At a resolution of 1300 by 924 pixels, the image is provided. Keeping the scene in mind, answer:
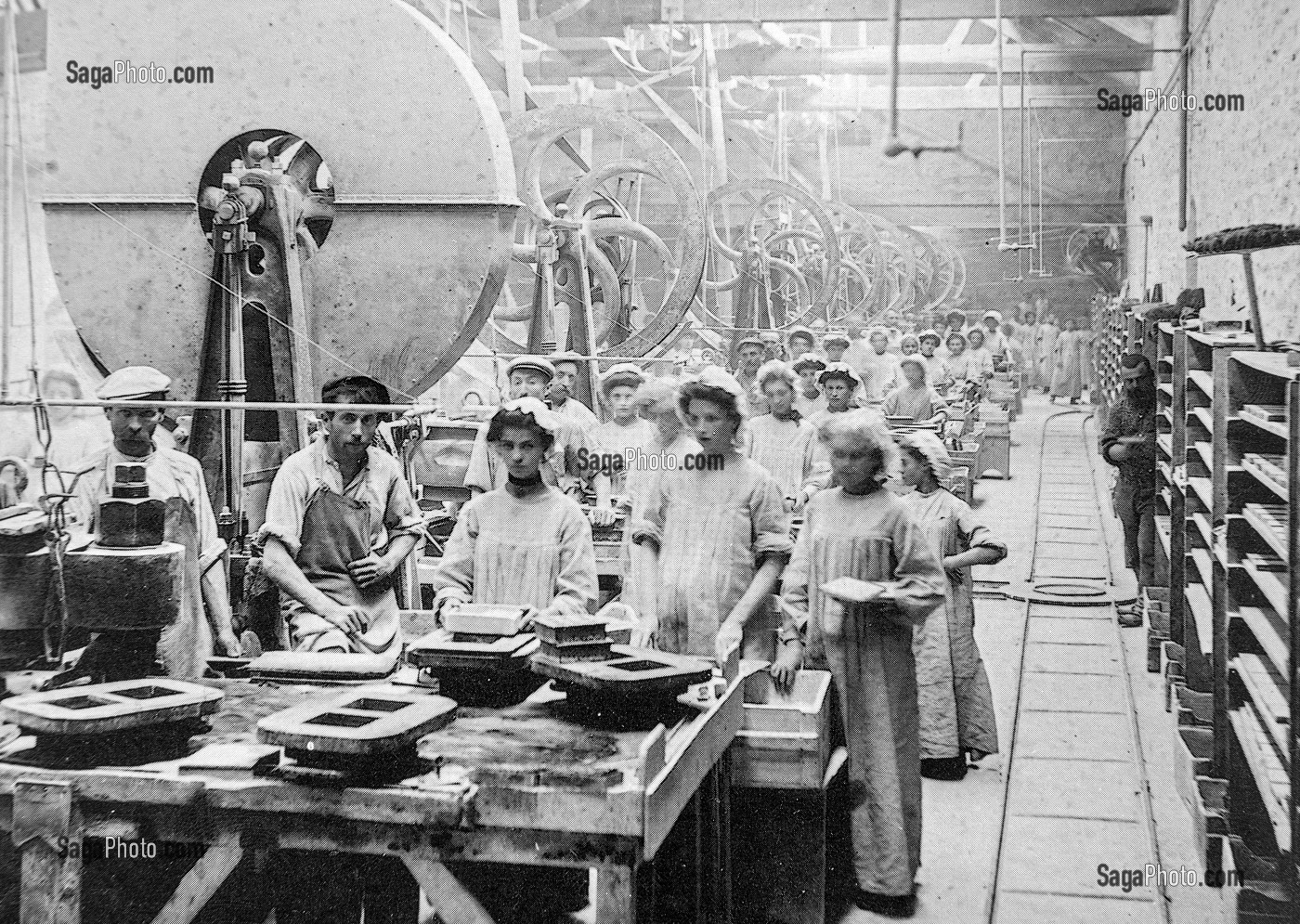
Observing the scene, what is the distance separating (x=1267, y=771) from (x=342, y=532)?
9.09ft

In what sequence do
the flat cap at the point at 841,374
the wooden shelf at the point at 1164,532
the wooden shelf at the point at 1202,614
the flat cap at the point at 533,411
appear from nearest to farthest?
the flat cap at the point at 533,411
the wooden shelf at the point at 1202,614
the wooden shelf at the point at 1164,532
the flat cap at the point at 841,374

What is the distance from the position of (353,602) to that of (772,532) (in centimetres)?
136

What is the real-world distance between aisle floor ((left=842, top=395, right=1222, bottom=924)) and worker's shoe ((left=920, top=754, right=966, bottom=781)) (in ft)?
0.26

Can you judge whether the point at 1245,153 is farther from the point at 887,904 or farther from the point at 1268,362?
the point at 887,904

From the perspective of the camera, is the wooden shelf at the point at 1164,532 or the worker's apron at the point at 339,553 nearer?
the worker's apron at the point at 339,553

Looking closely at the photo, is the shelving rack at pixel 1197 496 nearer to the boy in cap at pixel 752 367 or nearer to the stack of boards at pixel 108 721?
the stack of boards at pixel 108 721

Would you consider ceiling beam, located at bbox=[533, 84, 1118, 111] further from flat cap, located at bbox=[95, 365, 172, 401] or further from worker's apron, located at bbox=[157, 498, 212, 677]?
worker's apron, located at bbox=[157, 498, 212, 677]

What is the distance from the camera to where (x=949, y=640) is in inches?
199

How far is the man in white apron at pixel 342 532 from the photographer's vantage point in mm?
3984

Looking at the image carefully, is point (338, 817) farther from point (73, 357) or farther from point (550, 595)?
point (73, 357)

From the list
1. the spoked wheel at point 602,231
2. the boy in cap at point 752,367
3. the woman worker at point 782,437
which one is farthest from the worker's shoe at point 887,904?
the boy in cap at point 752,367

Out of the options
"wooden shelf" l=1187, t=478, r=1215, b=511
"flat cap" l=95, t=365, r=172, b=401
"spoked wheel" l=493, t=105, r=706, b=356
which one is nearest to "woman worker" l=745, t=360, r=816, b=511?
"spoked wheel" l=493, t=105, r=706, b=356

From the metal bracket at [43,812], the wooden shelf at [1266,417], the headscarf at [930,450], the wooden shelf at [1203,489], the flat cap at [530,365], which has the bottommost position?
the metal bracket at [43,812]

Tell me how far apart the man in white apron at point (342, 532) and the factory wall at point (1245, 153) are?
428 centimetres
